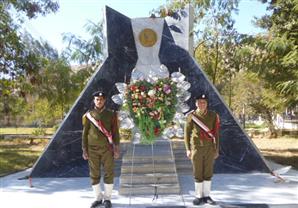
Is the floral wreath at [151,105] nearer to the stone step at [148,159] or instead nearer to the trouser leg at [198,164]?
the stone step at [148,159]

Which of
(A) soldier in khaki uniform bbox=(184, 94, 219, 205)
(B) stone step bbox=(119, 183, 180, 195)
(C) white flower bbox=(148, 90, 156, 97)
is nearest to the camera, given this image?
(A) soldier in khaki uniform bbox=(184, 94, 219, 205)

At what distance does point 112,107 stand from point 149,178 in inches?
87.4

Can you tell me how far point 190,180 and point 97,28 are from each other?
8831mm

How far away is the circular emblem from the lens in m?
8.07

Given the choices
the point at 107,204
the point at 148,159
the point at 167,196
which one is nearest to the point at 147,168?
the point at 148,159

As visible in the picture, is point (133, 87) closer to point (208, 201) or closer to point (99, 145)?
point (99, 145)

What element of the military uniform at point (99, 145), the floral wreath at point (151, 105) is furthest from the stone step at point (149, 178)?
the military uniform at point (99, 145)

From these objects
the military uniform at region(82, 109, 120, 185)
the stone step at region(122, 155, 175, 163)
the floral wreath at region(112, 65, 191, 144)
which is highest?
the floral wreath at region(112, 65, 191, 144)

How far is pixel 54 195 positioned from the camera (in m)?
6.02

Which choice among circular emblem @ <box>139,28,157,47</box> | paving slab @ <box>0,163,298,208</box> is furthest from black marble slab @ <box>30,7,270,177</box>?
circular emblem @ <box>139,28,157,47</box>

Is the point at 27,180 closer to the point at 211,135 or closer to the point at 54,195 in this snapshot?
the point at 54,195

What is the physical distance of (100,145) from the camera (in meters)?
5.11

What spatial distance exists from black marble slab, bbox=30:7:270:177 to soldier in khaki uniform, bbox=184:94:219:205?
2.23m

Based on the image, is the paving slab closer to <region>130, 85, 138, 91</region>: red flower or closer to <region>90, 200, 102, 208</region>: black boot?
<region>90, 200, 102, 208</region>: black boot
